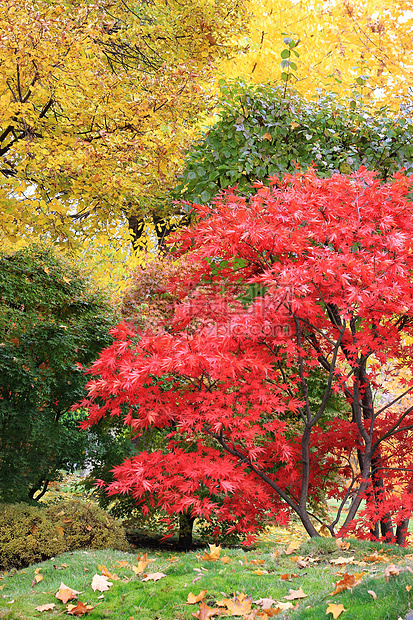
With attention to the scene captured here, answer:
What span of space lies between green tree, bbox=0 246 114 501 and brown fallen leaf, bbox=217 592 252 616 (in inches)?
138

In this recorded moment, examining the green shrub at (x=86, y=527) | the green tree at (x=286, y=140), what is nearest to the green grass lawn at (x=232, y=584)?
the green shrub at (x=86, y=527)

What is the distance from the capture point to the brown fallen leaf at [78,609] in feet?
11.1

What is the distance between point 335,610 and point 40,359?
15.3 feet

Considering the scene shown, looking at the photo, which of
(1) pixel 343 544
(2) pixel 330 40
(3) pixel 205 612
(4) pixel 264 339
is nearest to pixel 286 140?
(4) pixel 264 339

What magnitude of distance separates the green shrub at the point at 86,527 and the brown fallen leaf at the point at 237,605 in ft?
8.73

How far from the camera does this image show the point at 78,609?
338 cm

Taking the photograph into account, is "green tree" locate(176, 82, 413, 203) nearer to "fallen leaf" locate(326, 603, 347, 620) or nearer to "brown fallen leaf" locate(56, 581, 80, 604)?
"brown fallen leaf" locate(56, 581, 80, 604)

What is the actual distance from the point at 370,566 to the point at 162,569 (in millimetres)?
1649

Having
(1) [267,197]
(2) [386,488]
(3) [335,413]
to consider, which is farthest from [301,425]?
(1) [267,197]

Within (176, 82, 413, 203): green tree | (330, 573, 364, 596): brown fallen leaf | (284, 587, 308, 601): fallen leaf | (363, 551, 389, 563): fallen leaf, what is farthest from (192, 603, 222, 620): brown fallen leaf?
(176, 82, 413, 203): green tree

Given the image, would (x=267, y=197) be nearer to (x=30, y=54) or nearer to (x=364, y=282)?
(x=364, y=282)

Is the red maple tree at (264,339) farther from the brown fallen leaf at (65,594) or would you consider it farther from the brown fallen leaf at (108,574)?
the brown fallen leaf at (65,594)

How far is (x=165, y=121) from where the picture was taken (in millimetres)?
10047

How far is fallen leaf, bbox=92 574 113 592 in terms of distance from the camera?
3713 mm
